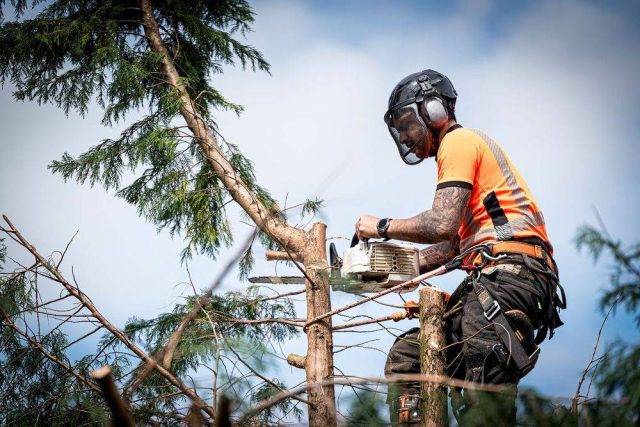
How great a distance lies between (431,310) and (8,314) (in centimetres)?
243

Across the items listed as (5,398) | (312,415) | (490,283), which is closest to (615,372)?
(490,283)

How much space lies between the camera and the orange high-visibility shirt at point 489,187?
162 inches

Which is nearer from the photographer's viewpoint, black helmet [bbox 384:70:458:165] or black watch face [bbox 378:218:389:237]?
black watch face [bbox 378:218:389:237]

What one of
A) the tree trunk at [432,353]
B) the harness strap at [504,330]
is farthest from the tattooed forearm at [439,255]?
the harness strap at [504,330]

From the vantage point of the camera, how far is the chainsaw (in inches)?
172

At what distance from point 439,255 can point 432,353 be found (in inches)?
31.7

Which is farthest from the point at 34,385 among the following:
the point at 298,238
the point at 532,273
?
the point at 532,273

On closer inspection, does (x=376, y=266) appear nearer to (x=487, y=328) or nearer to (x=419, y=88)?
(x=487, y=328)

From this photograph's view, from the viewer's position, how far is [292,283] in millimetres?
5195

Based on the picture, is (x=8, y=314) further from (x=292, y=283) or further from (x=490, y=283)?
(x=490, y=283)

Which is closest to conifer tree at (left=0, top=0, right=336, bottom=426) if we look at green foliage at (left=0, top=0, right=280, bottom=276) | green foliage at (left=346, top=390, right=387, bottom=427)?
green foliage at (left=0, top=0, right=280, bottom=276)

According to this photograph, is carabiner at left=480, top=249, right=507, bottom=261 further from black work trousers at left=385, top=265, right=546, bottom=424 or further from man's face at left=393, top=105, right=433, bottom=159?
man's face at left=393, top=105, right=433, bottom=159

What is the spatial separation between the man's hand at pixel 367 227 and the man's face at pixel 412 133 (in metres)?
0.60

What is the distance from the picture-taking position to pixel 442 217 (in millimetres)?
4090
